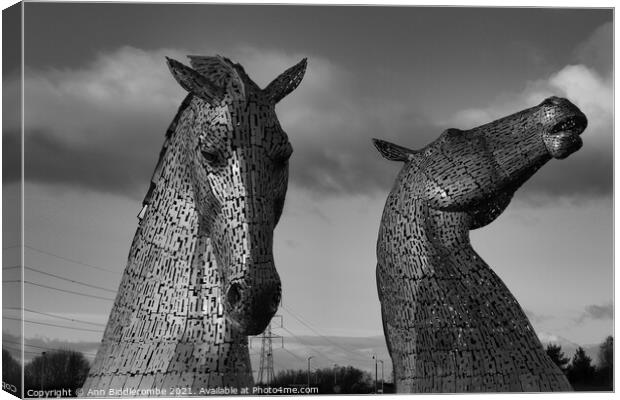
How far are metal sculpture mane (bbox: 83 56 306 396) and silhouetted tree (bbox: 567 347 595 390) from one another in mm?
3476

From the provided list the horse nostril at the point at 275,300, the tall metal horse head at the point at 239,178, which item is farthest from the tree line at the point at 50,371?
the horse nostril at the point at 275,300

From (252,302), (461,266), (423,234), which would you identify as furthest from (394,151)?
(252,302)

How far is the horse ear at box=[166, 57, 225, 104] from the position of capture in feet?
16.9

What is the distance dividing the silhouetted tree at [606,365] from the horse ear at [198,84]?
166 inches

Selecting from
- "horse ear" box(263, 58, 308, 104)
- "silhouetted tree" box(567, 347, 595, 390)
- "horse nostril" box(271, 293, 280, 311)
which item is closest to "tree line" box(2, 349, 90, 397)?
"horse nostril" box(271, 293, 280, 311)

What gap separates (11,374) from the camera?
21.7 ft

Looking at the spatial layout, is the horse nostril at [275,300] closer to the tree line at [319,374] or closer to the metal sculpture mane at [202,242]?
the metal sculpture mane at [202,242]

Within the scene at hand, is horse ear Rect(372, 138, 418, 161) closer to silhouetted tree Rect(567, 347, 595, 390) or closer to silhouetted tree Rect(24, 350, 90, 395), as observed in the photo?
silhouetted tree Rect(567, 347, 595, 390)

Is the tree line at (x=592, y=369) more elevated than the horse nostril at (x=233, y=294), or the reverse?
the horse nostril at (x=233, y=294)

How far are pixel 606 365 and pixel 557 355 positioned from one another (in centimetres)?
43

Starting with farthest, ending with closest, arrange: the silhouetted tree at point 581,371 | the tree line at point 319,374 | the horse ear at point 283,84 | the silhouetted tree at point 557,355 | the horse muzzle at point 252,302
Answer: the silhouetted tree at point 557,355 < the silhouetted tree at point 581,371 < the tree line at point 319,374 < the horse ear at point 283,84 < the horse muzzle at point 252,302

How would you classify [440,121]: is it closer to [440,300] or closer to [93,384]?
[440,300]

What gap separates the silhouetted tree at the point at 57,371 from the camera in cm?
663

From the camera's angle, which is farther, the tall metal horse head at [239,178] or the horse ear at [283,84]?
the horse ear at [283,84]
